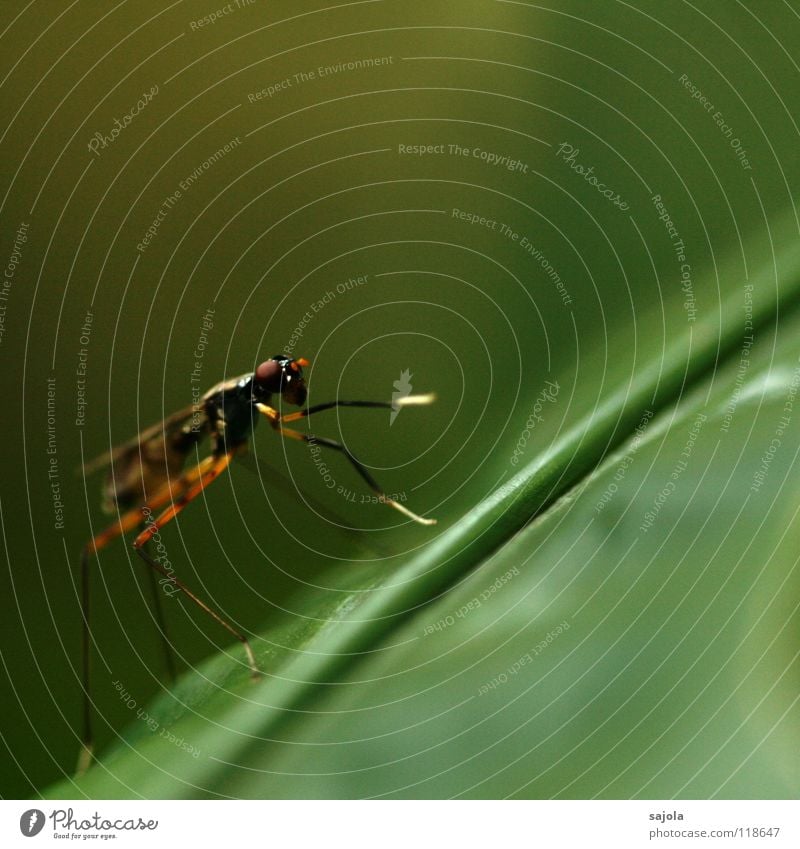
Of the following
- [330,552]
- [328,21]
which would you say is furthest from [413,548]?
[328,21]

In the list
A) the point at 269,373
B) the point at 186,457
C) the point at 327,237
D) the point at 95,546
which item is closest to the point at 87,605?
the point at 95,546

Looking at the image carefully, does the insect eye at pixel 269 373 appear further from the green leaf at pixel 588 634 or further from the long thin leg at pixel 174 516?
the green leaf at pixel 588 634

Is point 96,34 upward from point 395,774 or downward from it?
upward

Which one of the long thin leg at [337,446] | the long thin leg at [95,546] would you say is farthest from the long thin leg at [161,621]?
the long thin leg at [337,446]

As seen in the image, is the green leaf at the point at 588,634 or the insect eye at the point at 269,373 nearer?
the green leaf at the point at 588,634

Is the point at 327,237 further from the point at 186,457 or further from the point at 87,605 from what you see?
the point at 87,605
